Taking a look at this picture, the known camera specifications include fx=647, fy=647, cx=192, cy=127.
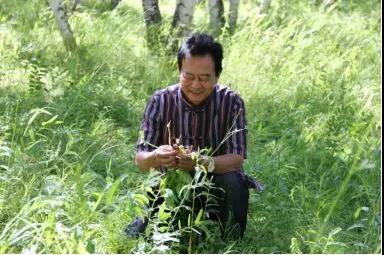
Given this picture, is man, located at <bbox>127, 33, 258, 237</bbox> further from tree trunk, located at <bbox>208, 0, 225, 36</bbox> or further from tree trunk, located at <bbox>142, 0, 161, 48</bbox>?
tree trunk, located at <bbox>208, 0, 225, 36</bbox>

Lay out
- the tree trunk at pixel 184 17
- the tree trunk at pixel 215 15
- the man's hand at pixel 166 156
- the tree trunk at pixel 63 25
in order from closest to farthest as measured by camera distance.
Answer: the man's hand at pixel 166 156 → the tree trunk at pixel 63 25 → the tree trunk at pixel 184 17 → the tree trunk at pixel 215 15

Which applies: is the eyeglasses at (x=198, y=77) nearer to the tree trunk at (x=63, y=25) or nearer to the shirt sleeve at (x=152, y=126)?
the shirt sleeve at (x=152, y=126)

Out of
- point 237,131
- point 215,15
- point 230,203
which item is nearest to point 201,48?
point 237,131

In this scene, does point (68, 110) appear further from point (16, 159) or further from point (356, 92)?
point (356, 92)

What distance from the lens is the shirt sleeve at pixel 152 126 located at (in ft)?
9.60

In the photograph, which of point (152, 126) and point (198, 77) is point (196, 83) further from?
point (152, 126)

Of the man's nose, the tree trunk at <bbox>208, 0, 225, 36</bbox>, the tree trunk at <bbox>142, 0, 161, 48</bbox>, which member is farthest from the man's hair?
the tree trunk at <bbox>208, 0, 225, 36</bbox>

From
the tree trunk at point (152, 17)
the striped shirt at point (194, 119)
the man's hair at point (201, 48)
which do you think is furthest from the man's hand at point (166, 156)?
the tree trunk at point (152, 17)

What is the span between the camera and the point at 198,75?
110 inches

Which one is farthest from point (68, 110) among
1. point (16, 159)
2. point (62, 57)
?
point (62, 57)

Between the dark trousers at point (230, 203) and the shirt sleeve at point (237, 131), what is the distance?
0.11 metres

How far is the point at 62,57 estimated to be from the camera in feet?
19.3

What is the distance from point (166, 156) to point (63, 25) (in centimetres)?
366

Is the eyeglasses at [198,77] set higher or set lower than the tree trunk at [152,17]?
lower
